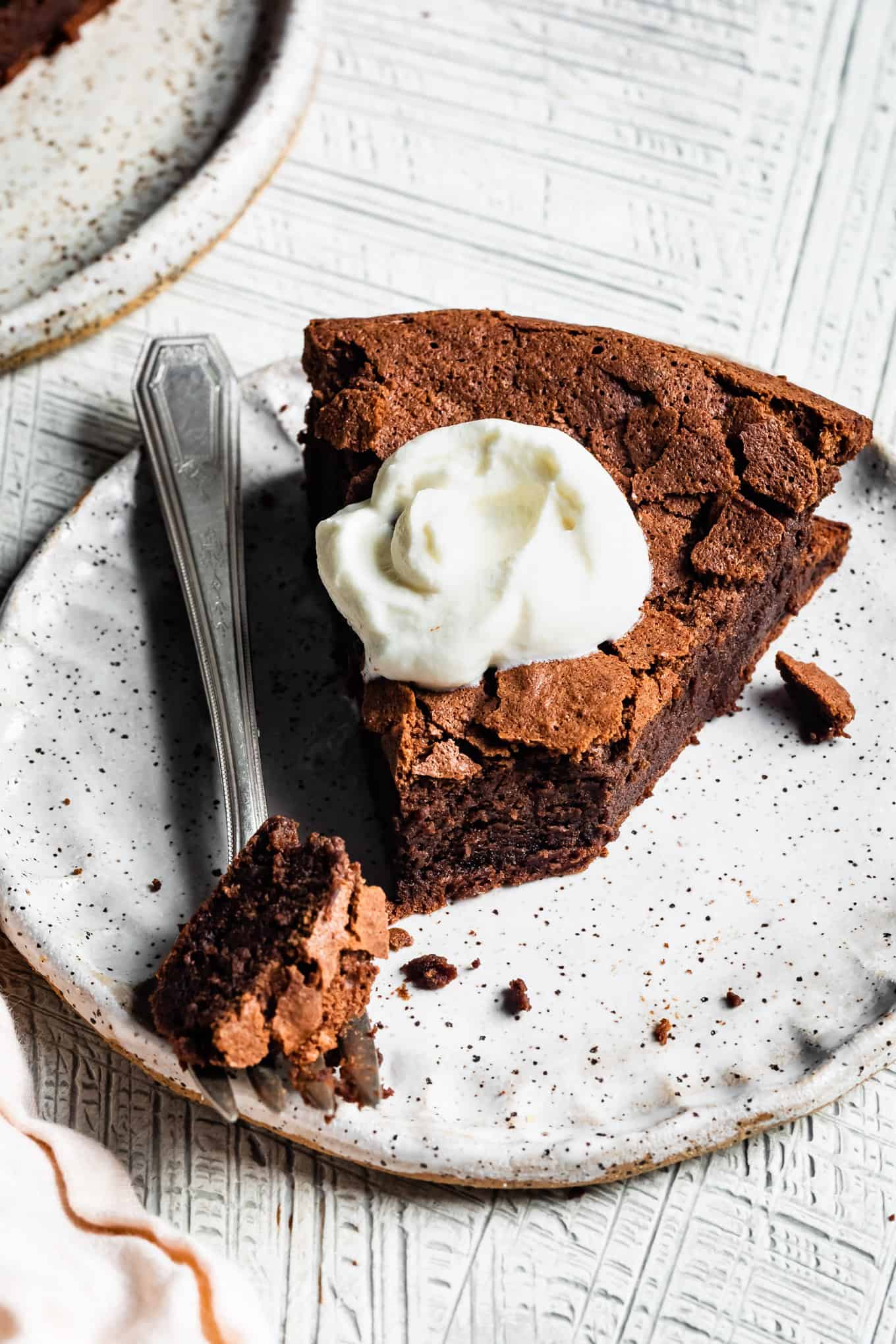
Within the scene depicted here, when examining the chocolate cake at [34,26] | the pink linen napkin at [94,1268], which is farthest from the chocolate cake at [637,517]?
the chocolate cake at [34,26]

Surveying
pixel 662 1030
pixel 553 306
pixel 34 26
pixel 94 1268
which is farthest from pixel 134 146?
pixel 94 1268

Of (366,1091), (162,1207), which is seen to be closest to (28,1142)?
(162,1207)

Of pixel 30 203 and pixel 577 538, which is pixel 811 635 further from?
pixel 30 203

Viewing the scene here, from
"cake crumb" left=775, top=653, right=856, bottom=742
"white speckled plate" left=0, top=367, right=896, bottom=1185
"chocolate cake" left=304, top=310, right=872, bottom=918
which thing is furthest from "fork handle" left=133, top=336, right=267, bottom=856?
"cake crumb" left=775, top=653, right=856, bottom=742

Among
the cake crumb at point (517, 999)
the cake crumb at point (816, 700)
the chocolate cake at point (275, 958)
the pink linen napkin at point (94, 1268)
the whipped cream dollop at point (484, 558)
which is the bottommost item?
the pink linen napkin at point (94, 1268)

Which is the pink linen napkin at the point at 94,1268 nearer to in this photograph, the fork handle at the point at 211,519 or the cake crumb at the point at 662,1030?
the fork handle at the point at 211,519

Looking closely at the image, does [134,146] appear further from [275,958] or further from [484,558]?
[275,958]
